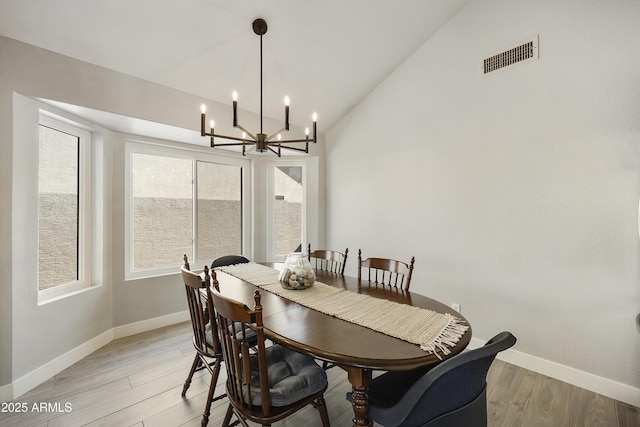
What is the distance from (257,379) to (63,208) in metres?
2.51

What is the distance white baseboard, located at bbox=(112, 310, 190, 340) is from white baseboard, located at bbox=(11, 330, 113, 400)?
0.08 m

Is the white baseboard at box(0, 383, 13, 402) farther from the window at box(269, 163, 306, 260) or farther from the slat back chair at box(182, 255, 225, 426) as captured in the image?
the window at box(269, 163, 306, 260)

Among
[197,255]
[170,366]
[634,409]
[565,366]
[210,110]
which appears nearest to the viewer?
[634,409]

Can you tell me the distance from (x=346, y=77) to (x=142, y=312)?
3524 mm

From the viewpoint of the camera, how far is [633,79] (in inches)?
75.2

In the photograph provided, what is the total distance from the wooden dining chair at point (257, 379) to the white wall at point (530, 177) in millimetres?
1913

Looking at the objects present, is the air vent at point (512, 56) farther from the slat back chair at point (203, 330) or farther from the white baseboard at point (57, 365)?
the white baseboard at point (57, 365)

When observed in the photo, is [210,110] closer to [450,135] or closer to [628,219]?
[450,135]

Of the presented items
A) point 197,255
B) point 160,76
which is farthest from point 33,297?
point 160,76

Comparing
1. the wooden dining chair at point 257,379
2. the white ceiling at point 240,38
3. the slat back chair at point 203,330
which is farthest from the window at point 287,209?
the wooden dining chair at point 257,379

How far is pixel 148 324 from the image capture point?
3168mm

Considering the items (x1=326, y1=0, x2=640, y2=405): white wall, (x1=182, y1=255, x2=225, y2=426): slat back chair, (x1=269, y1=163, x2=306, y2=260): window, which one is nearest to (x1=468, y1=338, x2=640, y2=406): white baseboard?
(x1=326, y1=0, x2=640, y2=405): white wall

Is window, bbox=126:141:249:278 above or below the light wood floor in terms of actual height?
above

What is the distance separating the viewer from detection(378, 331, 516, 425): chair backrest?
1.00 meters
